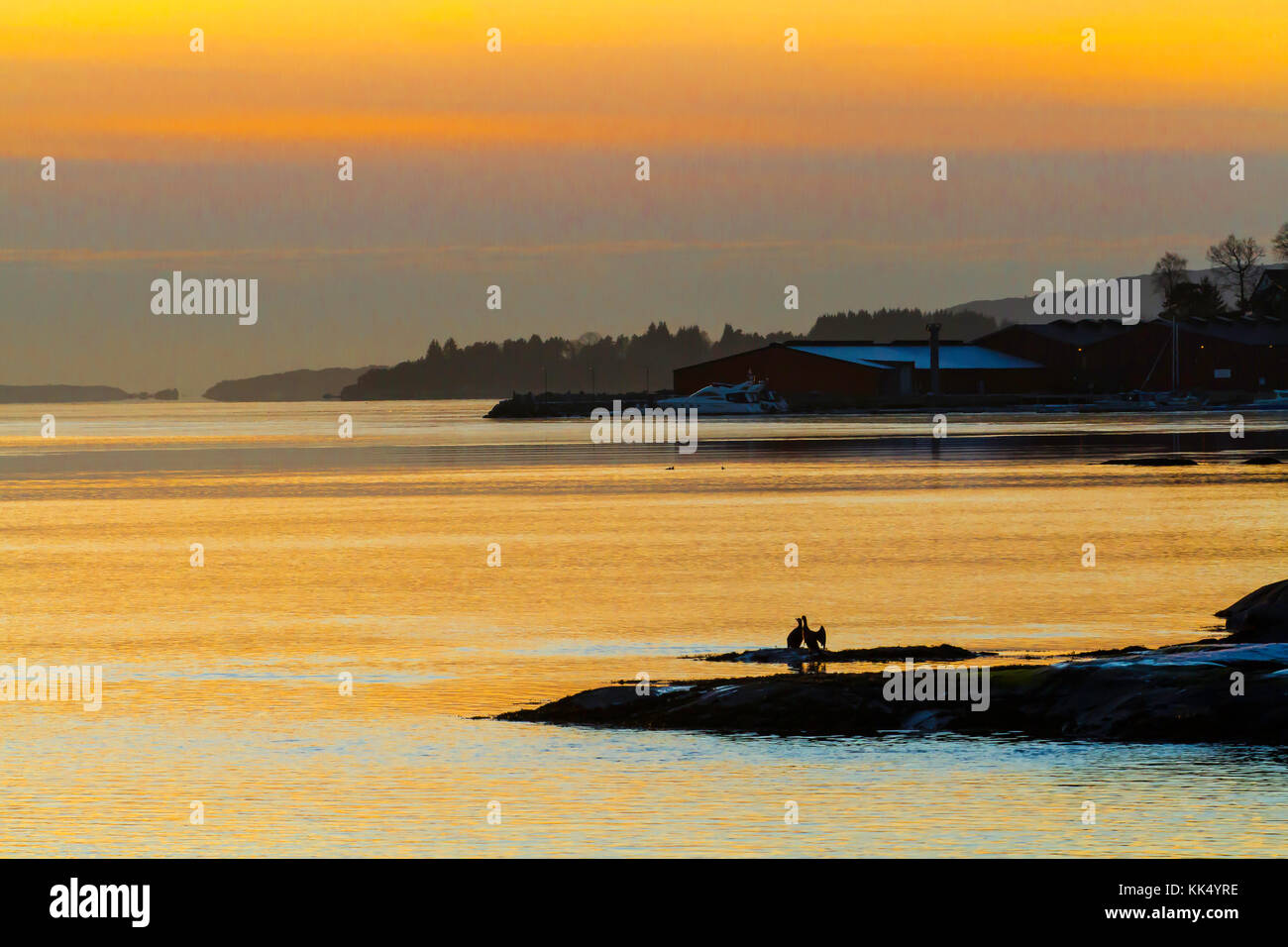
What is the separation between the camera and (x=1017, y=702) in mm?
21516

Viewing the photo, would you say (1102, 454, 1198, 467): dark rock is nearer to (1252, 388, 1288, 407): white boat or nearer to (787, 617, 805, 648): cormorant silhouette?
(787, 617, 805, 648): cormorant silhouette

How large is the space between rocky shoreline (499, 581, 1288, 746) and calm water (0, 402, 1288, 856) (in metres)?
0.60

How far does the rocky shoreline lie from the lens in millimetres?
20422

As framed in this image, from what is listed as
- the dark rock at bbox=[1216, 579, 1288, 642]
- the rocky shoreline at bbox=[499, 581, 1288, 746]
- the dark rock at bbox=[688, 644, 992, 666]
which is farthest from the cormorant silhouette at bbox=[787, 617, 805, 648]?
the dark rock at bbox=[1216, 579, 1288, 642]

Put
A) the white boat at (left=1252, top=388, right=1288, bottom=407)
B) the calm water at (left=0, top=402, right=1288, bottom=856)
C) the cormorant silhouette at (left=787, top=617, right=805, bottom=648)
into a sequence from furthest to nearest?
the white boat at (left=1252, top=388, right=1288, bottom=407) < the cormorant silhouette at (left=787, top=617, right=805, bottom=648) < the calm water at (left=0, top=402, right=1288, bottom=856)

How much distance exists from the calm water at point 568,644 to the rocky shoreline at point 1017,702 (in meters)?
0.60

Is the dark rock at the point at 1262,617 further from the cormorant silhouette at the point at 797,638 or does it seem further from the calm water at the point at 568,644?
the cormorant silhouette at the point at 797,638

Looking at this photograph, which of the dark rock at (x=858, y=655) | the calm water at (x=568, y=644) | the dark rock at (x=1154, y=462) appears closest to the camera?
the calm water at (x=568, y=644)

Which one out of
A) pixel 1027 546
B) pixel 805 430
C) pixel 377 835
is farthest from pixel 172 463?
pixel 377 835

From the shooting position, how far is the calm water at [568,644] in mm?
17516

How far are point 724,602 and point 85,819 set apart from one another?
19921mm

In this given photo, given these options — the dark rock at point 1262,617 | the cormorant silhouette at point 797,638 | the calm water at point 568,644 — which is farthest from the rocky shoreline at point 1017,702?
the dark rock at point 1262,617

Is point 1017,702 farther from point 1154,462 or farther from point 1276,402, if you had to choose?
point 1276,402
